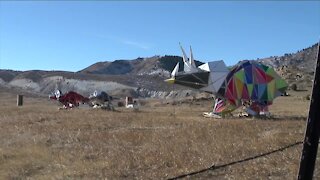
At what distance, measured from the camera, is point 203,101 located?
64500 mm

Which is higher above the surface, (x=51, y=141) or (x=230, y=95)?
(x=230, y=95)

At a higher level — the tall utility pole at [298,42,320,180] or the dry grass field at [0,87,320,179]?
the tall utility pole at [298,42,320,180]

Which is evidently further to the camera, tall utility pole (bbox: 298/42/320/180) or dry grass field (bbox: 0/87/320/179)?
dry grass field (bbox: 0/87/320/179)

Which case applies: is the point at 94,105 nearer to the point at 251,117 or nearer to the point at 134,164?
the point at 251,117

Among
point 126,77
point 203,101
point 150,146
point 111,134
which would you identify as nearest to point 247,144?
point 150,146

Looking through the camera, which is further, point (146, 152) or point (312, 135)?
point (146, 152)

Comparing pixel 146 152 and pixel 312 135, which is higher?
pixel 312 135

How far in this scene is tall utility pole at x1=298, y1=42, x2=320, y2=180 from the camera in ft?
20.6

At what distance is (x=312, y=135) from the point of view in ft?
21.1

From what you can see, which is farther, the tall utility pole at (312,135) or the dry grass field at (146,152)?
the dry grass field at (146,152)

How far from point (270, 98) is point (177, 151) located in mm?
19634

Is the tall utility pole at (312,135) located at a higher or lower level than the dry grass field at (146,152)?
higher

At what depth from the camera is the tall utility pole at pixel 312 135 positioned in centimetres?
627

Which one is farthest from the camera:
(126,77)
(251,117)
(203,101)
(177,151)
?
(126,77)
